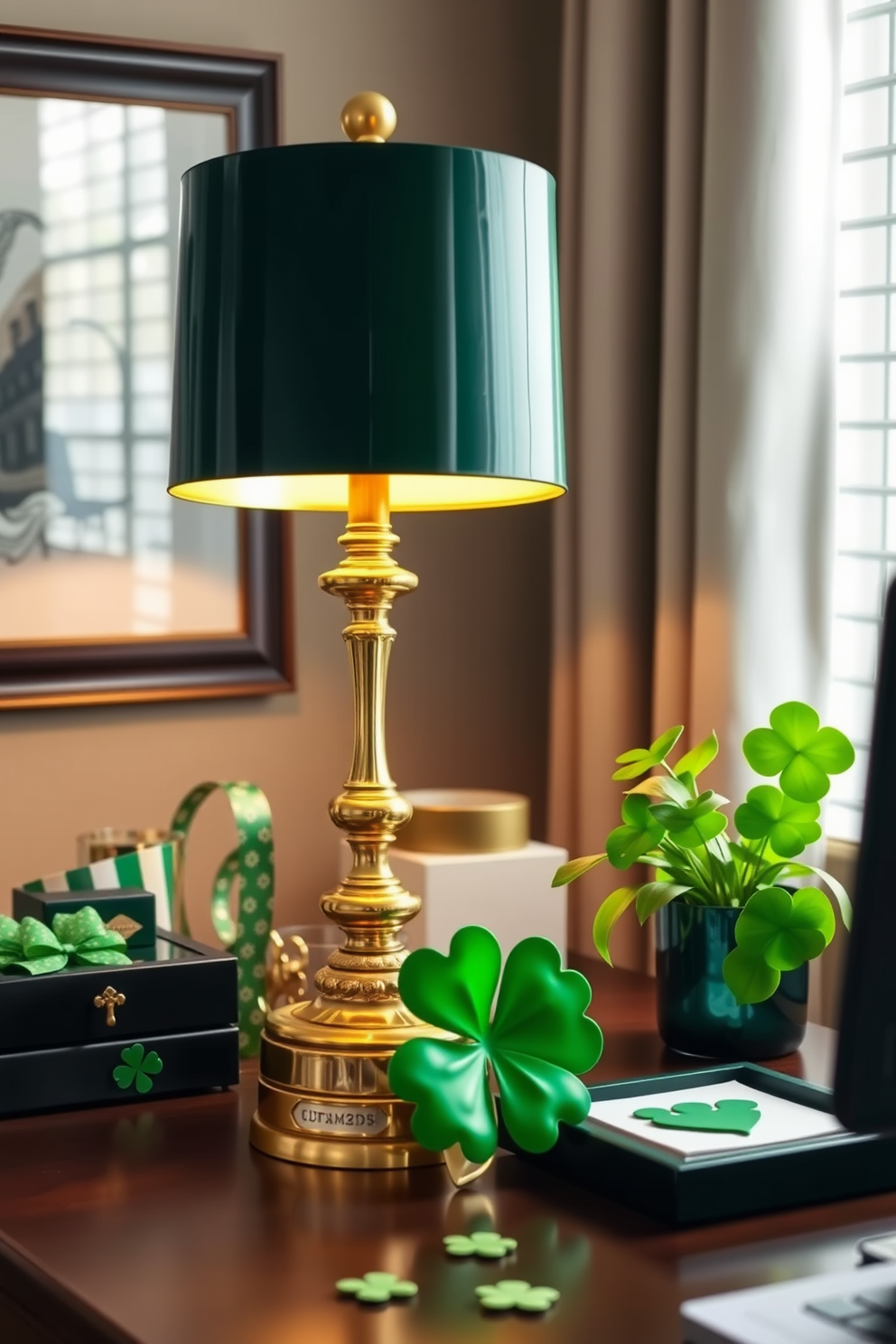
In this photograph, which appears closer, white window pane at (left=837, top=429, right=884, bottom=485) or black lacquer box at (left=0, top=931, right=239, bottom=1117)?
black lacquer box at (left=0, top=931, right=239, bottom=1117)

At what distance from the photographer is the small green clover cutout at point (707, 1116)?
1151 millimetres

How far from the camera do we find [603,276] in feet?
7.34

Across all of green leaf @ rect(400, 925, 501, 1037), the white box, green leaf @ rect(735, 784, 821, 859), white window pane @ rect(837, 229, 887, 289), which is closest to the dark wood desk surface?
green leaf @ rect(400, 925, 501, 1037)

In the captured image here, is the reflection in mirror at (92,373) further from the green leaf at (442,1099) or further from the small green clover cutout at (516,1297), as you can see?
the small green clover cutout at (516,1297)

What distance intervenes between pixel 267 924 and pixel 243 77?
116 cm

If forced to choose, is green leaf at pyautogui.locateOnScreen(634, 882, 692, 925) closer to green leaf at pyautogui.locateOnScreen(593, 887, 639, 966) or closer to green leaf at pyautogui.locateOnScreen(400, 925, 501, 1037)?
green leaf at pyautogui.locateOnScreen(593, 887, 639, 966)

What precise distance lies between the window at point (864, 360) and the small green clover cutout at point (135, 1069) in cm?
102

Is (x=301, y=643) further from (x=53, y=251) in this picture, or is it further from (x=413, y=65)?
(x=413, y=65)

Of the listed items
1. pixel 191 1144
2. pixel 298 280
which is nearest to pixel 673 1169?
pixel 191 1144

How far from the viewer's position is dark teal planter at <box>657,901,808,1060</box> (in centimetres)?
142

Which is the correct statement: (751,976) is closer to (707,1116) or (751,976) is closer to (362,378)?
(707,1116)

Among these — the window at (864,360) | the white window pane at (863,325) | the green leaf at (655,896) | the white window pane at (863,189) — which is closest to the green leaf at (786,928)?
the green leaf at (655,896)

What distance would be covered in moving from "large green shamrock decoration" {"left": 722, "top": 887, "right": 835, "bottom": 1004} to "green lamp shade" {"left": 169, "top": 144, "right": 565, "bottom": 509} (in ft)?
1.28

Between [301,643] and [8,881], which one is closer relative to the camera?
[8,881]
